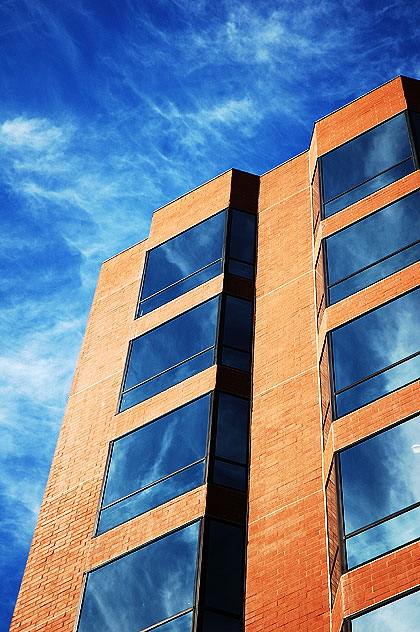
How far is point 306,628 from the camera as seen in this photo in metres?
17.1

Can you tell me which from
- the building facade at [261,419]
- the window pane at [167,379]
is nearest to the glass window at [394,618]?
the building facade at [261,419]

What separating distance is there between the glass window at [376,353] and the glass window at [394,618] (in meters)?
4.63

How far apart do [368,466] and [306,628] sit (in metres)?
2.97

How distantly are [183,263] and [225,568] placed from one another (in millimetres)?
10496

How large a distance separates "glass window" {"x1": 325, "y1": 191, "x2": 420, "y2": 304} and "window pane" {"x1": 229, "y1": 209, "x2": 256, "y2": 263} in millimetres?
3605

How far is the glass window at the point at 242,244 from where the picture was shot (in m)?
26.4

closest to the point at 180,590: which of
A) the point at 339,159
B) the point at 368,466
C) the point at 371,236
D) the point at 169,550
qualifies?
the point at 169,550

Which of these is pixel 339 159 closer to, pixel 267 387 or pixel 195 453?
pixel 267 387

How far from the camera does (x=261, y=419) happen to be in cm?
2203

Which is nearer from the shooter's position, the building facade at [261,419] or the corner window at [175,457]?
the building facade at [261,419]

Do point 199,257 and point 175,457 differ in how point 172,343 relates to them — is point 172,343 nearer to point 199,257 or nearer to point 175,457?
point 199,257

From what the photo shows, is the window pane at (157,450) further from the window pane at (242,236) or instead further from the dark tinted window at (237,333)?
the window pane at (242,236)

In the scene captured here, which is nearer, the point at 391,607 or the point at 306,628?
the point at 391,607

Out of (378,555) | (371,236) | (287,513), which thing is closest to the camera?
(378,555)
